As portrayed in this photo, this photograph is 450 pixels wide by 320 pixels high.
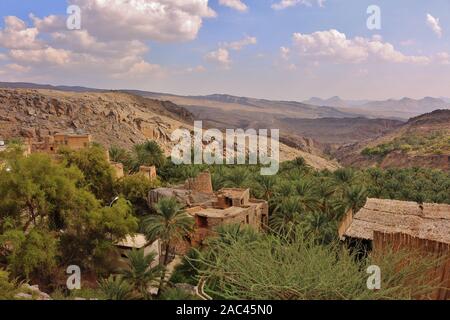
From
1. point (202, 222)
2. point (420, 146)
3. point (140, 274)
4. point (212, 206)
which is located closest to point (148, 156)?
point (212, 206)

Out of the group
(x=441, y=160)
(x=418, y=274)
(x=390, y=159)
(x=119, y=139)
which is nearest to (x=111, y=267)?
(x=418, y=274)

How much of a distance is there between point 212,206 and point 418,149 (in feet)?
205

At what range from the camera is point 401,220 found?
1112 cm

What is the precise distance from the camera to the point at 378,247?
8.07m

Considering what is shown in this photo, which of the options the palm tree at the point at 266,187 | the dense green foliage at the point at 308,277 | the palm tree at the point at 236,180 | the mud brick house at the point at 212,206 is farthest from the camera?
the palm tree at the point at 236,180

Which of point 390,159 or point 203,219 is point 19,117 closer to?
point 203,219

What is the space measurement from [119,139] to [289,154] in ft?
90.9

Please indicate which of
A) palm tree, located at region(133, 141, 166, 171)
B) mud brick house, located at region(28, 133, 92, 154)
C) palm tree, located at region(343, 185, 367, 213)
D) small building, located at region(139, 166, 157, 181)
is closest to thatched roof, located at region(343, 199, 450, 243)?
palm tree, located at region(343, 185, 367, 213)

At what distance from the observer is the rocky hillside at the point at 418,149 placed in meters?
65.1

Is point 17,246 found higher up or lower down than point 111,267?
higher up

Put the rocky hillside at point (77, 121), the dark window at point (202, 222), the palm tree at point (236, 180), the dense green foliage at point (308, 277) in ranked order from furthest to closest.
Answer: the rocky hillside at point (77, 121), the palm tree at point (236, 180), the dark window at point (202, 222), the dense green foliage at point (308, 277)

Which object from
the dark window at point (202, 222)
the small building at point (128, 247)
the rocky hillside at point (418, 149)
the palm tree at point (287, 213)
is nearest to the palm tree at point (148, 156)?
the small building at point (128, 247)

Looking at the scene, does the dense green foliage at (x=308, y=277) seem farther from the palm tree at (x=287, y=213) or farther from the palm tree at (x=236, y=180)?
the palm tree at (x=236, y=180)

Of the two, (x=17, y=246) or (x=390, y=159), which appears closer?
(x=17, y=246)
